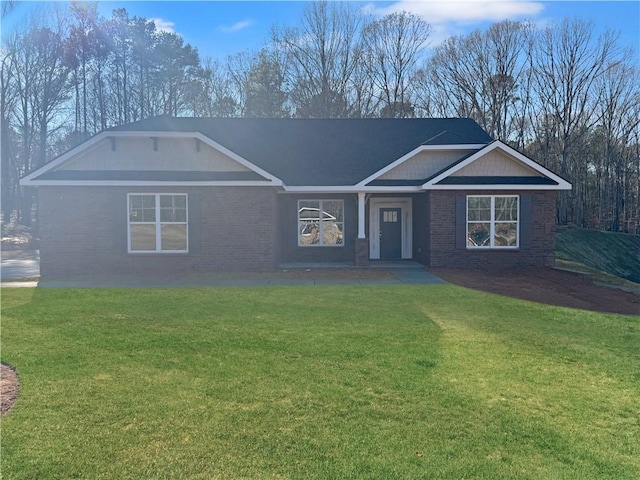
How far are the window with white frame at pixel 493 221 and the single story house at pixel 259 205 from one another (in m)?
0.03

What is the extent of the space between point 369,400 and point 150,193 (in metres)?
12.5

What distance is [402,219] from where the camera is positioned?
19.3 meters

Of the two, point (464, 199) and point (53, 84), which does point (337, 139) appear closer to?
point (464, 199)

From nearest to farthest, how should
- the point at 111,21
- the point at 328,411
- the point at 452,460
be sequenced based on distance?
1. the point at 452,460
2. the point at 328,411
3. the point at 111,21

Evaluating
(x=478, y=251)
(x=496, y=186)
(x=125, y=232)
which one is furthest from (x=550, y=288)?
(x=125, y=232)

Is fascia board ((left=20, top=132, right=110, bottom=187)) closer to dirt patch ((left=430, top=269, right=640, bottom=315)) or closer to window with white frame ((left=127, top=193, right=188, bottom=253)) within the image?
window with white frame ((left=127, top=193, right=188, bottom=253))

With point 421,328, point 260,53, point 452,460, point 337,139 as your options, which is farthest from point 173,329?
point 260,53

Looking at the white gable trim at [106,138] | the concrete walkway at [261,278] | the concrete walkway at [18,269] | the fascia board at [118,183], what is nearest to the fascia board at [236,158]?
the white gable trim at [106,138]

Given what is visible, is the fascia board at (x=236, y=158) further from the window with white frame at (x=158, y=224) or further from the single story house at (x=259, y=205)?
the window with white frame at (x=158, y=224)

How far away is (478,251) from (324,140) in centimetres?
814

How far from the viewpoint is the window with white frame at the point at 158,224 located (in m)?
15.7

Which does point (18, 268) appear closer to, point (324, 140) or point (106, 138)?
point (106, 138)

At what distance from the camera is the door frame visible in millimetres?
19156

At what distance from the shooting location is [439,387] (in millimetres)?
5344
